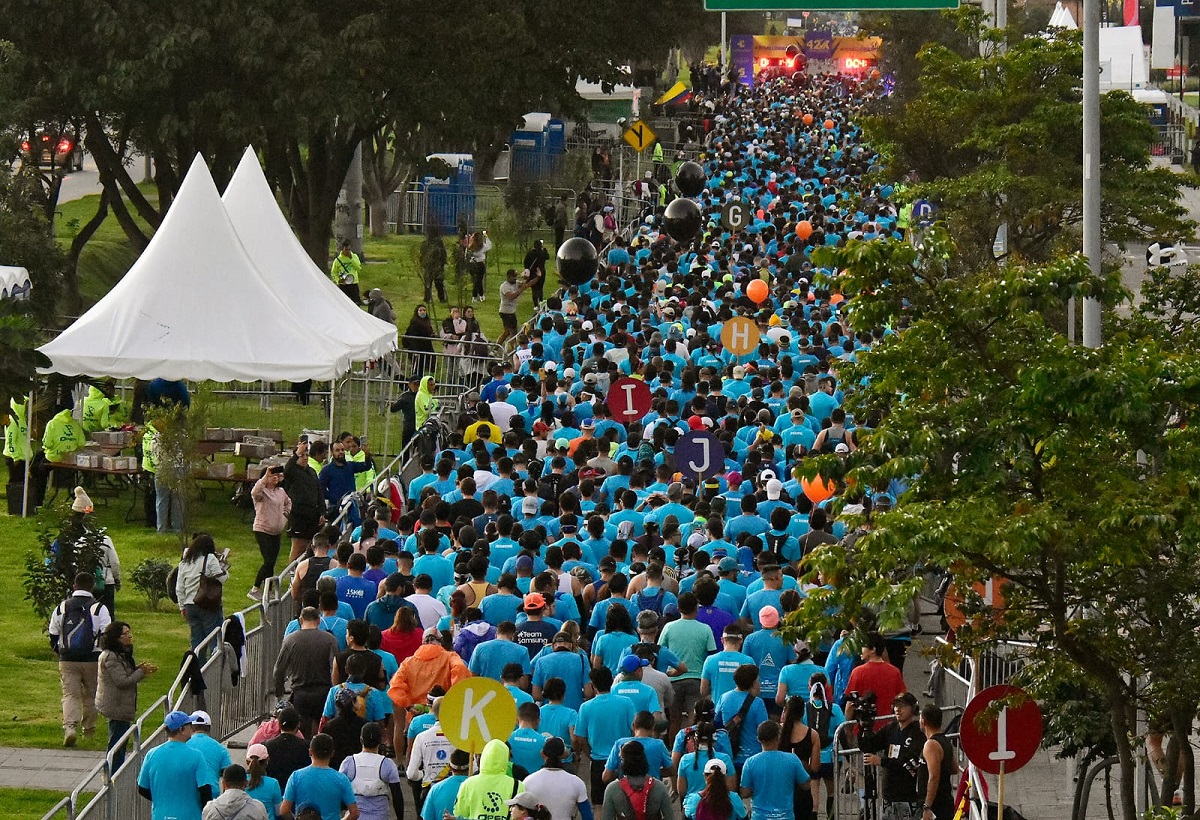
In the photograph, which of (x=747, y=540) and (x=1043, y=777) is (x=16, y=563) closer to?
(x=747, y=540)

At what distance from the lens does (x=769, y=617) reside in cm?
1477

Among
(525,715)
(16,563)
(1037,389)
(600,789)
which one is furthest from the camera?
(16,563)

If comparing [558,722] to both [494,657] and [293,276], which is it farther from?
[293,276]

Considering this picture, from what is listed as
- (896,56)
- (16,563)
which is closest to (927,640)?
(16,563)

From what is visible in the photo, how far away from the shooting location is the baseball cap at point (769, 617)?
1477 cm

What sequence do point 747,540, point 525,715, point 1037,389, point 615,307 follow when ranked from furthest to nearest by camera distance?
1. point 615,307
2. point 747,540
3. point 525,715
4. point 1037,389

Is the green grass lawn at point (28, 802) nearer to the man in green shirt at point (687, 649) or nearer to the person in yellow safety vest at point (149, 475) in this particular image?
the man in green shirt at point (687, 649)

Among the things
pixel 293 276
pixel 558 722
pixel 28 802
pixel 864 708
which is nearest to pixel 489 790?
pixel 558 722

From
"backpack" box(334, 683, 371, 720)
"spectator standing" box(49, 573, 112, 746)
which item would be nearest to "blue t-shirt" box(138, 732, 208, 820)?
"backpack" box(334, 683, 371, 720)

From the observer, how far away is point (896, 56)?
2297 inches

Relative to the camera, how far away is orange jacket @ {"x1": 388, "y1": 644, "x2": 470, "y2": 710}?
14.5 meters

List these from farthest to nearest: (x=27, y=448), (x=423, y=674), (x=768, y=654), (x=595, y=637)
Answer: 1. (x=27, y=448)
2. (x=595, y=637)
3. (x=768, y=654)
4. (x=423, y=674)

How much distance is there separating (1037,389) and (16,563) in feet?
50.2

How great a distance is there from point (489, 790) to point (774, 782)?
189 centimetres
